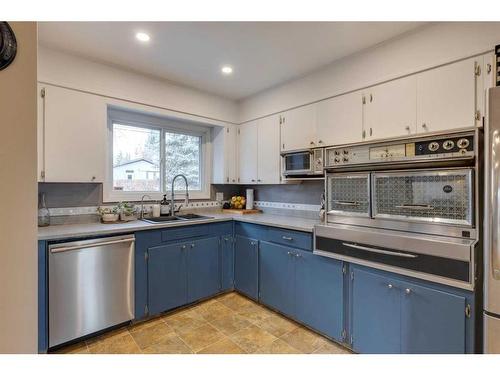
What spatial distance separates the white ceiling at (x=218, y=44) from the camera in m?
1.83

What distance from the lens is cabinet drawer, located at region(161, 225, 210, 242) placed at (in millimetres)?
2376

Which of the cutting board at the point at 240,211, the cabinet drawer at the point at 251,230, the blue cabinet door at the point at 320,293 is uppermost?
the cutting board at the point at 240,211

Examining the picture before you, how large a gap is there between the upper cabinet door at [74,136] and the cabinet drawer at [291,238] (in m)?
1.70

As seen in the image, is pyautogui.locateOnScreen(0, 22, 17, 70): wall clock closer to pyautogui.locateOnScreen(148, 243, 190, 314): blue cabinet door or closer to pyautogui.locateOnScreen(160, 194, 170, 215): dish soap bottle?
pyautogui.locateOnScreen(148, 243, 190, 314): blue cabinet door

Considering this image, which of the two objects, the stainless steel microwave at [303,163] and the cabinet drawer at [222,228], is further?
the cabinet drawer at [222,228]

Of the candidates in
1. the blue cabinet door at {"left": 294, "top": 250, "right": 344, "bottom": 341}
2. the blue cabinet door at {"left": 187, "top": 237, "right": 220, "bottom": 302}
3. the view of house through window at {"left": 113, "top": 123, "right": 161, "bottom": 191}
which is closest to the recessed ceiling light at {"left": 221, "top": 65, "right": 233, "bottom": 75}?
the view of house through window at {"left": 113, "top": 123, "right": 161, "bottom": 191}

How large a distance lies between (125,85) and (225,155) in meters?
1.39

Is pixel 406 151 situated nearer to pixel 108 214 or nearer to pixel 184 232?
pixel 184 232

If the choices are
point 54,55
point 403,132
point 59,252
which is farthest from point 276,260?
point 54,55

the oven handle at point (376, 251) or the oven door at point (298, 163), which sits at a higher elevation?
the oven door at point (298, 163)

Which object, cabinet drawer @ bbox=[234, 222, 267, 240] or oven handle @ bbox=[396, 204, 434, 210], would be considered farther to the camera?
cabinet drawer @ bbox=[234, 222, 267, 240]

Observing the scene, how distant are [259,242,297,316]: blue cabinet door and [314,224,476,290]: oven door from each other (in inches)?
15.6

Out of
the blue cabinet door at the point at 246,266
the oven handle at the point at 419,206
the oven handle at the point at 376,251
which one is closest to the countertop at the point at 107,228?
the blue cabinet door at the point at 246,266

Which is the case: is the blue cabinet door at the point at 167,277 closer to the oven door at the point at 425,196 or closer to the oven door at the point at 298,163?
the oven door at the point at 298,163
